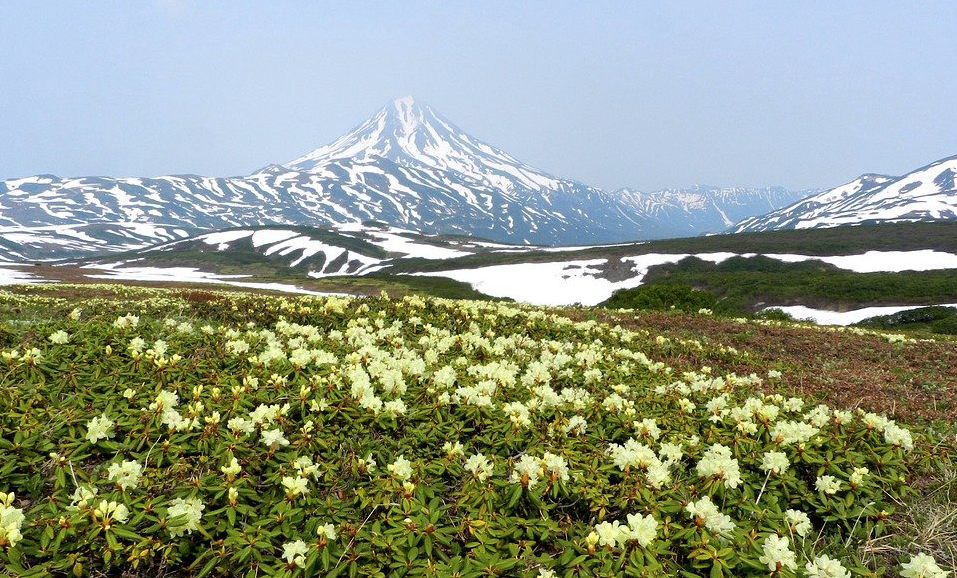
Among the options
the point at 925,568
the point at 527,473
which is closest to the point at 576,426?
the point at 527,473

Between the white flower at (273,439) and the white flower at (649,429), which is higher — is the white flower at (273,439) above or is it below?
above

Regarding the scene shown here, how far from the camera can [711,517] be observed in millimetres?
3322

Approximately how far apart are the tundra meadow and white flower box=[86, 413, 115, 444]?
15mm

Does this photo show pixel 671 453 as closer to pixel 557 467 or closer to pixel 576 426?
pixel 576 426

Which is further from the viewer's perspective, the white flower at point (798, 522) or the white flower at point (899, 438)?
the white flower at point (899, 438)

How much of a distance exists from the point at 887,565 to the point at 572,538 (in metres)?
2.57

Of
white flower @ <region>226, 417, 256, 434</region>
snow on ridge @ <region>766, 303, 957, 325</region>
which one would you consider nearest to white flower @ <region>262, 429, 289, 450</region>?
white flower @ <region>226, 417, 256, 434</region>

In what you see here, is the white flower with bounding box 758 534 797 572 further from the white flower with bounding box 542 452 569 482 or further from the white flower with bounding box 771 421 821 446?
the white flower with bounding box 771 421 821 446

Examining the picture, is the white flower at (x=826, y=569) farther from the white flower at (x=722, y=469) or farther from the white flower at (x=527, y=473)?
the white flower at (x=527, y=473)

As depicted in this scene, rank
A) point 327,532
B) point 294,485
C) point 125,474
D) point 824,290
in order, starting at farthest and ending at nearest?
point 824,290, point 294,485, point 125,474, point 327,532

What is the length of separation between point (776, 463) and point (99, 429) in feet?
18.9

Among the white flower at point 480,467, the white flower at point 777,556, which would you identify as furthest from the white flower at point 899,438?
the white flower at point 480,467

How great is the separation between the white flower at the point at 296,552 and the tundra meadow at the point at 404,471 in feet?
0.06

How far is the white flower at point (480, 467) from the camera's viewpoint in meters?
3.86
